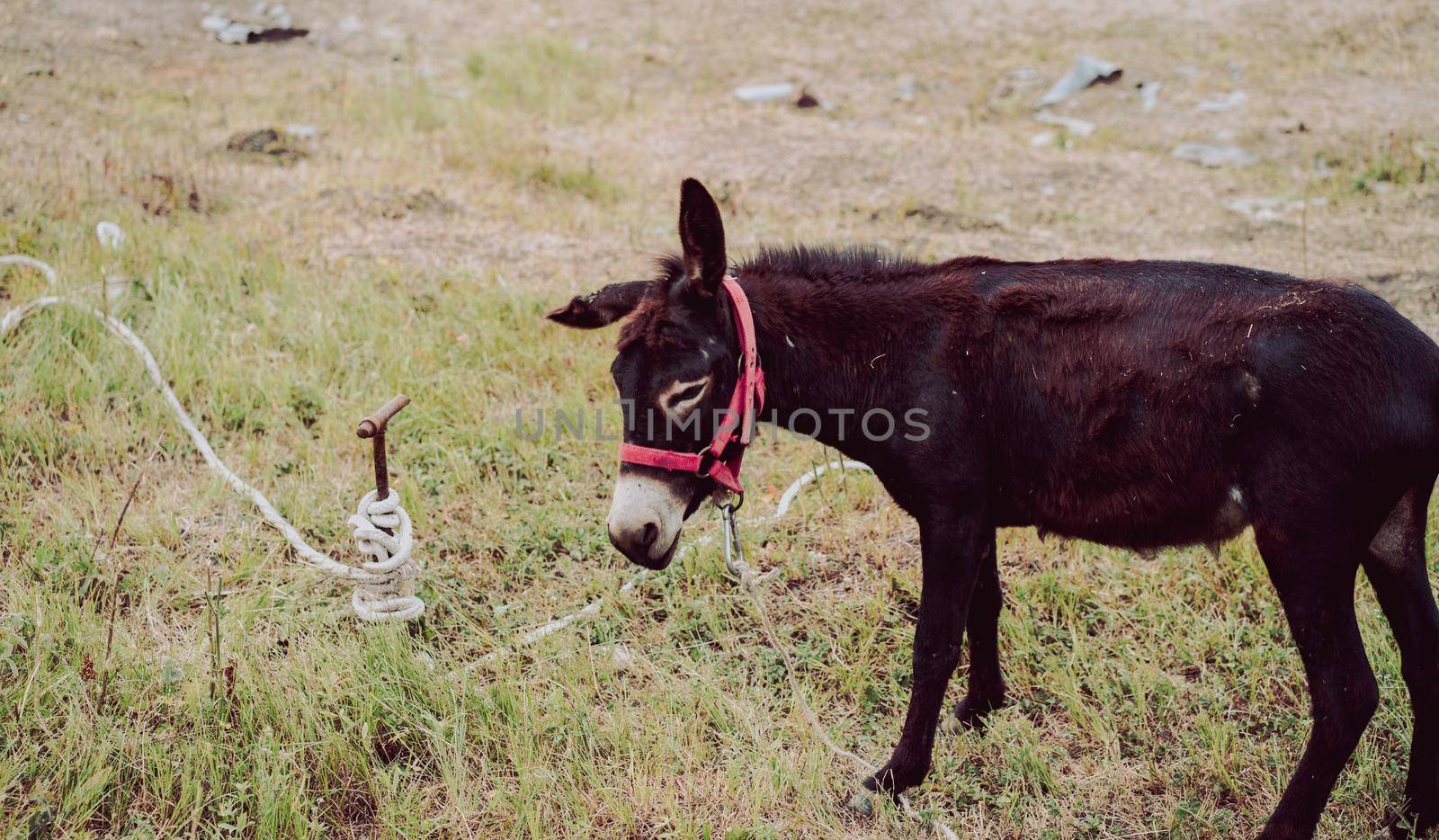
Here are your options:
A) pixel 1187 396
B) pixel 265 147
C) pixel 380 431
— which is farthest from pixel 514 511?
pixel 265 147

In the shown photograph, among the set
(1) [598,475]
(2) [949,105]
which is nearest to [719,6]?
(2) [949,105]

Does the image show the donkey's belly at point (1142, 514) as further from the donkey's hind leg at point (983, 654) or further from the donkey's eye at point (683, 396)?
the donkey's eye at point (683, 396)

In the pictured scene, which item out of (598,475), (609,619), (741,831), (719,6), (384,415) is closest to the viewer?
(741,831)

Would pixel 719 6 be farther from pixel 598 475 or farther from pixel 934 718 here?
pixel 934 718

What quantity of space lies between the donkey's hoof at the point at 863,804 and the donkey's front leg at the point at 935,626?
0.04 m

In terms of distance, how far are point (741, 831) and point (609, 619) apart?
1176 mm

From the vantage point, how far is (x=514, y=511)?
4.52 m

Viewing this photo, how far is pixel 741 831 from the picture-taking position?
9.71ft

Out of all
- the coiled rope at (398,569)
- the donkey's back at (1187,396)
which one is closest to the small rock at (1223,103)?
the coiled rope at (398,569)

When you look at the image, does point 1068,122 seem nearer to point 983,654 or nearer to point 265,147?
point 265,147

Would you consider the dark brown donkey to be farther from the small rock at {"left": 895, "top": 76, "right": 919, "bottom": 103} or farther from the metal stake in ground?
the small rock at {"left": 895, "top": 76, "right": 919, "bottom": 103}

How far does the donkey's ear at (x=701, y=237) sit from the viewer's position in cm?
271

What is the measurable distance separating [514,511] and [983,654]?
2.15m

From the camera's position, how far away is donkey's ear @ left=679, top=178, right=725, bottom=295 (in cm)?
271
